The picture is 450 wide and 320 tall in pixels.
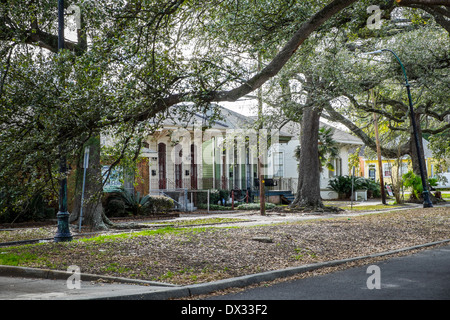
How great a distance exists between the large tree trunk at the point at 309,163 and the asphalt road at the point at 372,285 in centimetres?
1703

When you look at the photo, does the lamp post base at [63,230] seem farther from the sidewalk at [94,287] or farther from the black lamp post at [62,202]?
the sidewalk at [94,287]

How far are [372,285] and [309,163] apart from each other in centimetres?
1983

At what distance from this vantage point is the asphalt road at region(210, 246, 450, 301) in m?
6.41

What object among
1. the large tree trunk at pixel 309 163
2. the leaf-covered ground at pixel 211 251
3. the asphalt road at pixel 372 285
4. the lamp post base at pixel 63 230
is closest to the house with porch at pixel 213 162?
the large tree trunk at pixel 309 163

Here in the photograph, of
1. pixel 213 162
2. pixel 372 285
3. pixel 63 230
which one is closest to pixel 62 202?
pixel 63 230

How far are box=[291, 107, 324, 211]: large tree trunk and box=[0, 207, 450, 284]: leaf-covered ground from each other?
12.2 metres

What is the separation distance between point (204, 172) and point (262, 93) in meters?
10.4

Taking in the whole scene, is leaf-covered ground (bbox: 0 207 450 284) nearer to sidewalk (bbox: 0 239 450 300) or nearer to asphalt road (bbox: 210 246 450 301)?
sidewalk (bbox: 0 239 450 300)

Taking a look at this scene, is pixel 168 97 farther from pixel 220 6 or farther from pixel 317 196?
pixel 317 196

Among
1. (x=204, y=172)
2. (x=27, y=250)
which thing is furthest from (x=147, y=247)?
(x=204, y=172)

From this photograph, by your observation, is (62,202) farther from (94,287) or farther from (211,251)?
(94,287)

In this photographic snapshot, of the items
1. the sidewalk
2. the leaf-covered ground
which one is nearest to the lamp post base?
the leaf-covered ground

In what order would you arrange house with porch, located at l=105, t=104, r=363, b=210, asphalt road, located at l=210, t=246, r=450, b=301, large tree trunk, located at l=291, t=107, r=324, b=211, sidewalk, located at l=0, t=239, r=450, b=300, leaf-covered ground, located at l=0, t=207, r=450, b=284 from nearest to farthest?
1. asphalt road, located at l=210, t=246, r=450, b=301
2. sidewalk, located at l=0, t=239, r=450, b=300
3. leaf-covered ground, located at l=0, t=207, r=450, b=284
4. large tree trunk, located at l=291, t=107, r=324, b=211
5. house with porch, located at l=105, t=104, r=363, b=210
